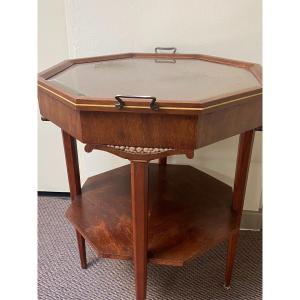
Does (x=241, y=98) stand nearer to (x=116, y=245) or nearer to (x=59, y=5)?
(x=116, y=245)

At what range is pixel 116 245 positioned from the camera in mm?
935

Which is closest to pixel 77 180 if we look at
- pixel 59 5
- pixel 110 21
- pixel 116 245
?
pixel 116 245

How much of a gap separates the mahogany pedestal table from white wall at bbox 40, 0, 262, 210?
0.26 feet

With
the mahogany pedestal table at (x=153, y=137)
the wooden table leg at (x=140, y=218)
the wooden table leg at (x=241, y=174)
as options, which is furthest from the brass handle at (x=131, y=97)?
the wooden table leg at (x=241, y=174)

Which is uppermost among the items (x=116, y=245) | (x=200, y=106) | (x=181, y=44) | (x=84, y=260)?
(x=181, y=44)

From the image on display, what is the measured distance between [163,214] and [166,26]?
63 cm

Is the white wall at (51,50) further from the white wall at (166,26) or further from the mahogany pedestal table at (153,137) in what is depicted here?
the mahogany pedestal table at (153,137)

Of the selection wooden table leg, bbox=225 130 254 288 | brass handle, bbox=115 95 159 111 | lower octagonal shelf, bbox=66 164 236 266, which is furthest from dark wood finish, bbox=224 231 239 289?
brass handle, bbox=115 95 159 111

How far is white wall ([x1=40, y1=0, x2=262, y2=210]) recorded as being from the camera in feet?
3.79

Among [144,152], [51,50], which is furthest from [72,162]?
[51,50]

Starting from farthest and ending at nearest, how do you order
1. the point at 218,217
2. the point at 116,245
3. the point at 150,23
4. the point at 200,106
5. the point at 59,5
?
1. the point at 59,5
2. the point at 150,23
3. the point at 218,217
4. the point at 116,245
5. the point at 200,106

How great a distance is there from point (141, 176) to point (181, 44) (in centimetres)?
63

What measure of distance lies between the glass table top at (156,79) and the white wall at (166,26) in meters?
0.11
